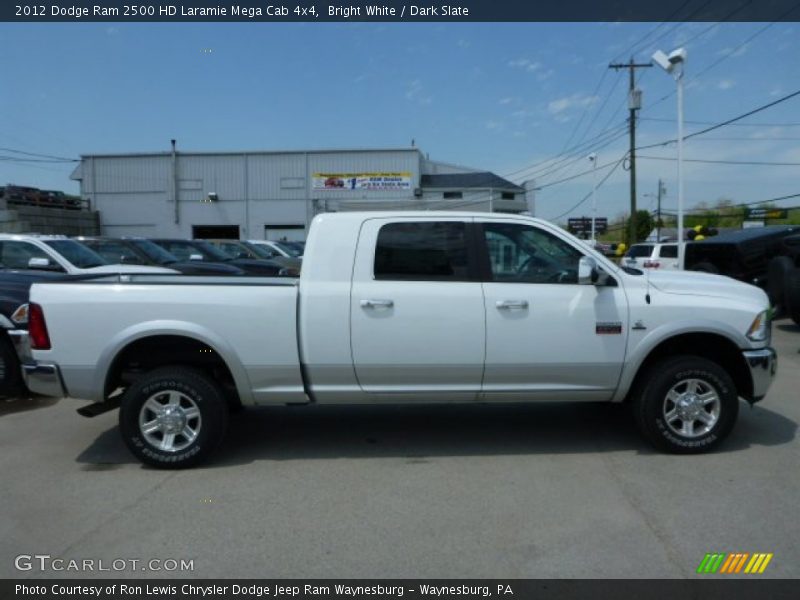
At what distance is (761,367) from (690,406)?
0.63 metres

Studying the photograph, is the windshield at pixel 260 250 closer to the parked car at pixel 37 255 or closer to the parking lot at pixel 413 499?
the parked car at pixel 37 255

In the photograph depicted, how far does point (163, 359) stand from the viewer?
495 cm

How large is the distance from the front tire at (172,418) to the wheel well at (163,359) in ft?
0.59

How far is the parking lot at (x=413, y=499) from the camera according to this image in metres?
3.44

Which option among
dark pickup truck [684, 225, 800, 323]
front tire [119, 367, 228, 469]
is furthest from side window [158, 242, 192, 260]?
dark pickup truck [684, 225, 800, 323]

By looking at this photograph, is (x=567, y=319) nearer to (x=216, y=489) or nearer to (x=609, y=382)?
(x=609, y=382)

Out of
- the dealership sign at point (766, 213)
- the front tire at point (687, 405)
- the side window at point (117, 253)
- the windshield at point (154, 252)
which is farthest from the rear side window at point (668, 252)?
the dealership sign at point (766, 213)

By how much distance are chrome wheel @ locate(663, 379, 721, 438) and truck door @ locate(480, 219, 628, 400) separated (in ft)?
1.52

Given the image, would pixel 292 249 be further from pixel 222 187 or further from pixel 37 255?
pixel 222 187

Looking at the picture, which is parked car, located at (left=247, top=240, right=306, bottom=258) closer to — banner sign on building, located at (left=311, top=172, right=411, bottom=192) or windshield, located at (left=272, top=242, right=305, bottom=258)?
windshield, located at (left=272, top=242, right=305, bottom=258)

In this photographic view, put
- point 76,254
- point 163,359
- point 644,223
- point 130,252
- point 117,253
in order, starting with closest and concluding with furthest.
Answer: point 163,359 < point 76,254 < point 117,253 < point 130,252 < point 644,223

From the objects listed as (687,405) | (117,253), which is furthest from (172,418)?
(117,253)

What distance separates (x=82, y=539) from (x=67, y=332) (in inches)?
63.3

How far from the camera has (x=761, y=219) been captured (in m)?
72.7
